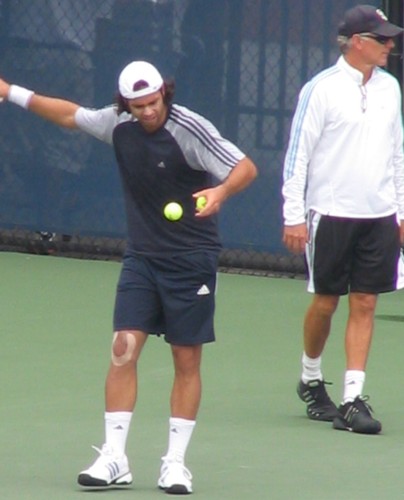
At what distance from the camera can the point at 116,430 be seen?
6320 millimetres

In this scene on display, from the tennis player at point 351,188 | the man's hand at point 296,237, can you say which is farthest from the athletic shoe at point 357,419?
the man's hand at point 296,237

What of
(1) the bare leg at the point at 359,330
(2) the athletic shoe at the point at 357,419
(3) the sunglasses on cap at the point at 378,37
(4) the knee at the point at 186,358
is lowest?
(2) the athletic shoe at the point at 357,419

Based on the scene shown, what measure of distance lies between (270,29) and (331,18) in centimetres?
47

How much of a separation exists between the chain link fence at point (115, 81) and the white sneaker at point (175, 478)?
584 cm

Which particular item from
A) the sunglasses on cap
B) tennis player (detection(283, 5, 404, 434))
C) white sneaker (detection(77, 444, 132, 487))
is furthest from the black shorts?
white sneaker (detection(77, 444, 132, 487))

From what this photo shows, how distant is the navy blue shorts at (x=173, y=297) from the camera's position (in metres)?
6.39

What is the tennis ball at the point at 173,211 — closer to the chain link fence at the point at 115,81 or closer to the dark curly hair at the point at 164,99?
the dark curly hair at the point at 164,99

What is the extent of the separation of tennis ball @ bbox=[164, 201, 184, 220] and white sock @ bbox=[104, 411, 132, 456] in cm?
74

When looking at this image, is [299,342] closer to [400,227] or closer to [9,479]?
[400,227]

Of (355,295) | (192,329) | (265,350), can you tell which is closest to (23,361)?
(265,350)

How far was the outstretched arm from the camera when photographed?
6.53 m

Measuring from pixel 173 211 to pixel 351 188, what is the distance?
4.91 feet

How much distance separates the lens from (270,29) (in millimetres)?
11938

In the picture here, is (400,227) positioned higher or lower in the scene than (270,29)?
lower
